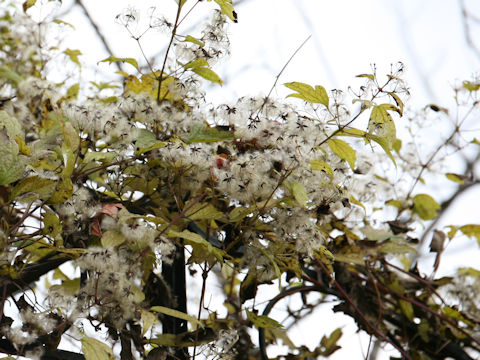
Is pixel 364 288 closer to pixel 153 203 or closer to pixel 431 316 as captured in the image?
pixel 431 316

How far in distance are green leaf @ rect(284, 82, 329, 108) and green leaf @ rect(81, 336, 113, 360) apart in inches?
13.5

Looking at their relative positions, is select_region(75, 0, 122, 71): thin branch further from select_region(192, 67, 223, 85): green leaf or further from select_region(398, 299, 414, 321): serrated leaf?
select_region(398, 299, 414, 321): serrated leaf

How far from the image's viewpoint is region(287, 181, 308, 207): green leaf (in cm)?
53

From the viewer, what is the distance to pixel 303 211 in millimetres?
575

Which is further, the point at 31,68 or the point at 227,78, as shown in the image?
the point at 227,78

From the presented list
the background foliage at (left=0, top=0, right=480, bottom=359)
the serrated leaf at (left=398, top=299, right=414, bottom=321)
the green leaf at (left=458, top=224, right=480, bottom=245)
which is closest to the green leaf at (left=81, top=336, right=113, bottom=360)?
the background foliage at (left=0, top=0, right=480, bottom=359)

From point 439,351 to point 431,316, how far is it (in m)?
0.06

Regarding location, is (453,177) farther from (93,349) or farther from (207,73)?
(93,349)

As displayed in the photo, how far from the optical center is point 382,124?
23.2 inches

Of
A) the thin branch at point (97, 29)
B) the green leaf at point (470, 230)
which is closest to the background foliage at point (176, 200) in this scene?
the green leaf at point (470, 230)

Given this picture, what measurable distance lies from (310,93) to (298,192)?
134 mm

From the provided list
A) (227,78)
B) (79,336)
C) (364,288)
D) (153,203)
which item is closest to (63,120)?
(153,203)

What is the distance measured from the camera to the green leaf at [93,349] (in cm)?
51

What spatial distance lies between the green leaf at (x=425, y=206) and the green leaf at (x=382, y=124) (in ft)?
1.27
